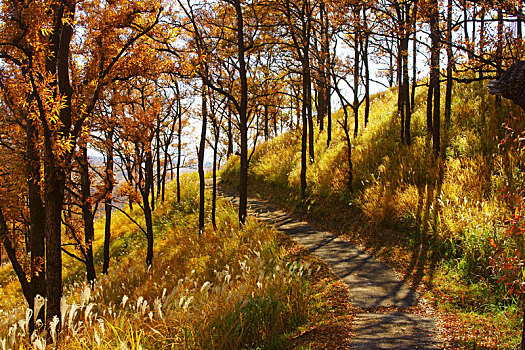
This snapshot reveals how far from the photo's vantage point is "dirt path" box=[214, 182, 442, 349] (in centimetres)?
434

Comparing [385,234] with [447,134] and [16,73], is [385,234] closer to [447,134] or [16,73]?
[447,134]

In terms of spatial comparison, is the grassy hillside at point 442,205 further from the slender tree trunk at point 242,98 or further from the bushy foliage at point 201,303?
the slender tree trunk at point 242,98

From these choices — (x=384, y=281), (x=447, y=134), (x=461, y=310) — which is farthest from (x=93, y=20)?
(x=447, y=134)

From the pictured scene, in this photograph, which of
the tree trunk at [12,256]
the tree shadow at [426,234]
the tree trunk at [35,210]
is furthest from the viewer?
the tree trunk at [35,210]

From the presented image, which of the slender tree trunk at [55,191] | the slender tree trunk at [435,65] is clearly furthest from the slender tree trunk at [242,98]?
the slender tree trunk at [55,191]

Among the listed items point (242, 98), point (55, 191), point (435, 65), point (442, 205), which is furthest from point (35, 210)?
point (435, 65)

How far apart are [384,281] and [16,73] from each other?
9.63m

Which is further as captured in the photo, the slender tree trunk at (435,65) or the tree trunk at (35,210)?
the slender tree trunk at (435,65)

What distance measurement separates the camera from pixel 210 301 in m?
5.24

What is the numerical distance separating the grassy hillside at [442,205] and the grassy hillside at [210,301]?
1941 mm

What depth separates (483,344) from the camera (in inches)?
161

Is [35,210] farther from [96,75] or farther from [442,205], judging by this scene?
[442,205]

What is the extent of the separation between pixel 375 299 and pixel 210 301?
2864 millimetres

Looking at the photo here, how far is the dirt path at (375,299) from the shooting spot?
4.34 m
